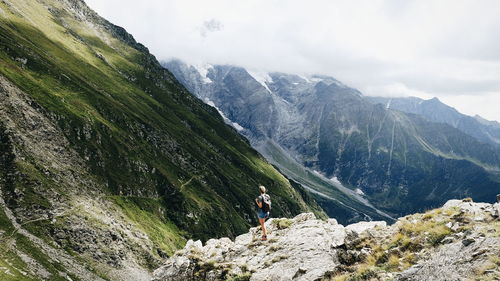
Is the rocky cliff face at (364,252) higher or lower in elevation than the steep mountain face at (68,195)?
higher

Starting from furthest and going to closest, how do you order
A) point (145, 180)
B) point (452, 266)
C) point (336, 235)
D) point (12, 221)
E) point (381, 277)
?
1. point (145, 180)
2. point (12, 221)
3. point (336, 235)
4. point (381, 277)
5. point (452, 266)

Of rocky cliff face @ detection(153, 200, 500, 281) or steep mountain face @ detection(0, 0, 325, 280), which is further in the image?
steep mountain face @ detection(0, 0, 325, 280)

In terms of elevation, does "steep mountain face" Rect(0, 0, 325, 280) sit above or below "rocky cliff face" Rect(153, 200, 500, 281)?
below

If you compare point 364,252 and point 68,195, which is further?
point 68,195

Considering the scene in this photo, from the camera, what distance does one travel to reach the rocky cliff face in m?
19.0

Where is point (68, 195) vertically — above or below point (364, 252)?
below

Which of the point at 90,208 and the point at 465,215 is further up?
the point at 465,215

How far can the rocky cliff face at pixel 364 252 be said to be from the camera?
18984mm

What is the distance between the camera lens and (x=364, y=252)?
2639 cm

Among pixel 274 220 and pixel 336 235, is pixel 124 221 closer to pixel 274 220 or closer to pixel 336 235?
pixel 274 220

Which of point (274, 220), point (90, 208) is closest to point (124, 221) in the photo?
point (90, 208)

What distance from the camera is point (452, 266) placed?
18.4 meters

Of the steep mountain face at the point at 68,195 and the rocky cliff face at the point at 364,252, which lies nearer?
the rocky cliff face at the point at 364,252

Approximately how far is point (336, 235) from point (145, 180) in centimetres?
17377
